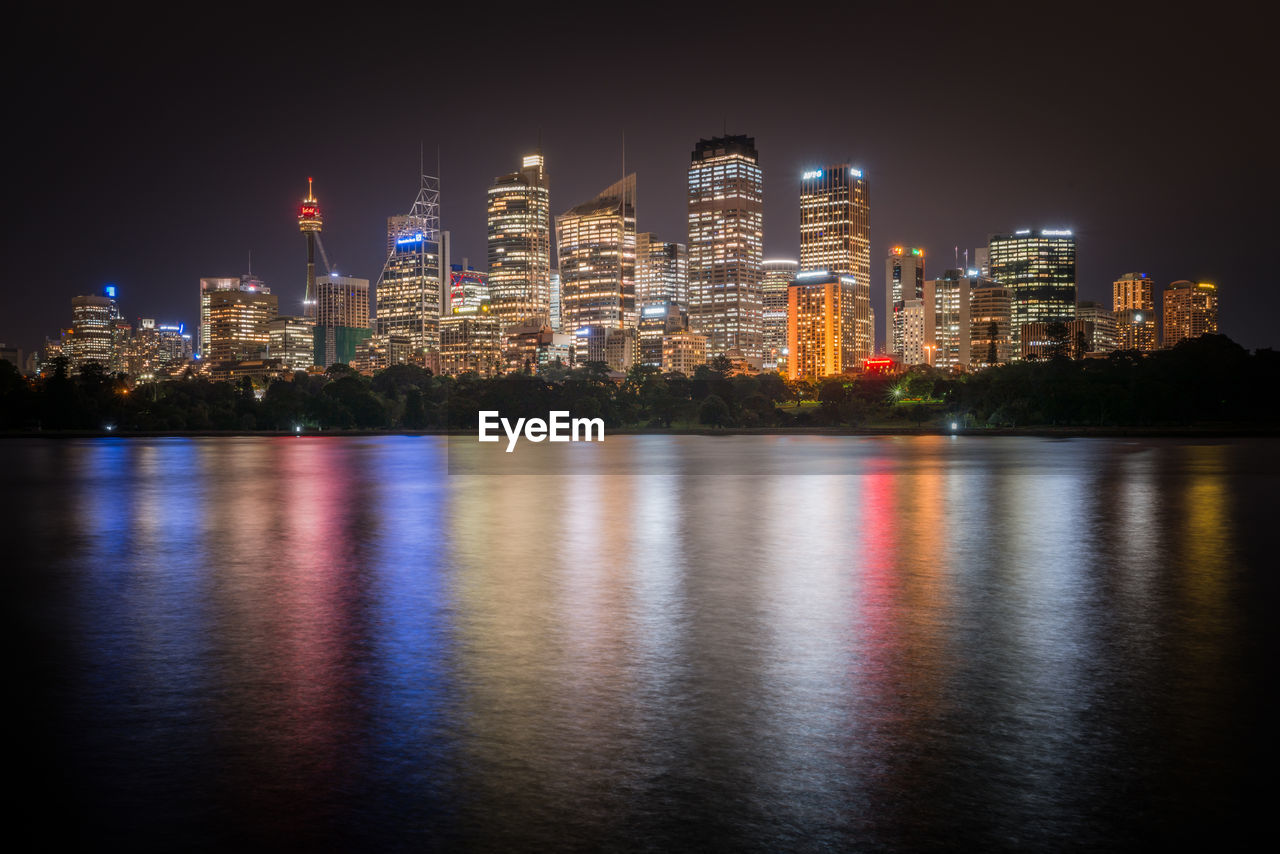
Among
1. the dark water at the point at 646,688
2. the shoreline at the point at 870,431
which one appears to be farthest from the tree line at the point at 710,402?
the dark water at the point at 646,688

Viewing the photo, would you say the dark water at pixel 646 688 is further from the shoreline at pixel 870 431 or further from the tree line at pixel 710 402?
A: the tree line at pixel 710 402

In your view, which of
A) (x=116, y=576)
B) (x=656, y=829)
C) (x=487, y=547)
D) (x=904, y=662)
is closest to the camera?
(x=656, y=829)

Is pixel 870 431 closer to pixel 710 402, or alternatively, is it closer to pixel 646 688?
pixel 710 402

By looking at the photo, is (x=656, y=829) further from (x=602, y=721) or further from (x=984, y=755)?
(x=984, y=755)

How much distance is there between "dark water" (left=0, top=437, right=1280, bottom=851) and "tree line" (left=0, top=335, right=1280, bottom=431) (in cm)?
12242

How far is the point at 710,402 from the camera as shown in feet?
607

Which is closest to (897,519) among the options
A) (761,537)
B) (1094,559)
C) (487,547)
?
(761,537)

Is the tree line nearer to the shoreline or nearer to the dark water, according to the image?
the shoreline

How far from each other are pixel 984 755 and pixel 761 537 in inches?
673

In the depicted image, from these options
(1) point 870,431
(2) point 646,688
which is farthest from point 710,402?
(2) point 646,688

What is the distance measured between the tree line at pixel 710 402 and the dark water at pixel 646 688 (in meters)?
122

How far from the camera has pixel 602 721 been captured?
962cm

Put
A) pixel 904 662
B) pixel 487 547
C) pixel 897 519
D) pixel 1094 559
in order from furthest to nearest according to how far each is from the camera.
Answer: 1. pixel 897 519
2. pixel 487 547
3. pixel 1094 559
4. pixel 904 662

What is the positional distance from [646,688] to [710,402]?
175004 mm
